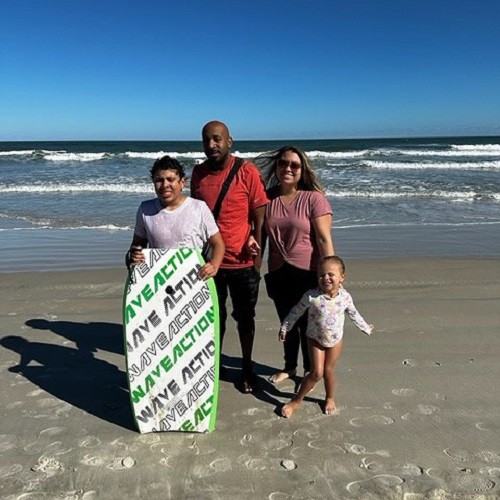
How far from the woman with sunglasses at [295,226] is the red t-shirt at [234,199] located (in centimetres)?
14

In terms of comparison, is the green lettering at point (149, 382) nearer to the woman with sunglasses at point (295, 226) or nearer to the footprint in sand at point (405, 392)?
the woman with sunglasses at point (295, 226)

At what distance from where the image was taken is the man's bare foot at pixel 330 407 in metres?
3.23

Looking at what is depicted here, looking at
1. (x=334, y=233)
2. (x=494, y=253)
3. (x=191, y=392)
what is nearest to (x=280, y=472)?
(x=191, y=392)

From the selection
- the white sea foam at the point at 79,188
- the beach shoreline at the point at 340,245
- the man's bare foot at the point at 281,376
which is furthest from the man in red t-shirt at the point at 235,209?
the white sea foam at the point at 79,188

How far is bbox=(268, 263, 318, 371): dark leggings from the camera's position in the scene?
11.2 ft

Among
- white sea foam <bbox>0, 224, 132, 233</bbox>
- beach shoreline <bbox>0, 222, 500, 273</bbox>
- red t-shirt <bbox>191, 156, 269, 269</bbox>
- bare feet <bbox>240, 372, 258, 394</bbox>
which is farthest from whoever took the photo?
white sea foam <bbox>0, 224, 132, 233</bbox>

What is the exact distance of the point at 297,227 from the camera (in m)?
3.30

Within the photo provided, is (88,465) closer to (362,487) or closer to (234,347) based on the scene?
(362,487)

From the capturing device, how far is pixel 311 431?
9.91ft

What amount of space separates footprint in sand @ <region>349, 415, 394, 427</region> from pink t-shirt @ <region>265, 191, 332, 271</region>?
1.06 m

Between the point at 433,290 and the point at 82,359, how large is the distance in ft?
13.5

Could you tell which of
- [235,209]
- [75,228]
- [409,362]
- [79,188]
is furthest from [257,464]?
[79,188]

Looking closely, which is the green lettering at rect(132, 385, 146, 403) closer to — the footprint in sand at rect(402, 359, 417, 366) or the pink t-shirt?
the pink t-shirt

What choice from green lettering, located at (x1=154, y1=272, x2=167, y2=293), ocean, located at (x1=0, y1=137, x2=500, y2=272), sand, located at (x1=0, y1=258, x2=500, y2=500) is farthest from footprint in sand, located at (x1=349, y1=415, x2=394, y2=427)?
ocean, located at (x1=0, y1=137, x2=500, y2=272)
